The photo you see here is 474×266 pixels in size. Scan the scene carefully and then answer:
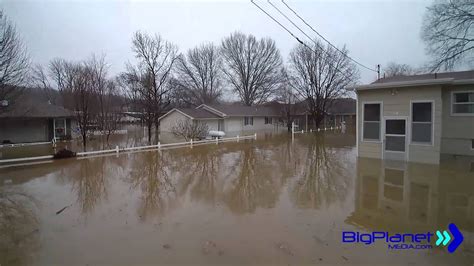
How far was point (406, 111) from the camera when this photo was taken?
11.0 metres

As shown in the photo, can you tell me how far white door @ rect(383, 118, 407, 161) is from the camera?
11.2 meters

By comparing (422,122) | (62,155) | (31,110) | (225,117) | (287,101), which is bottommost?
(62,155)

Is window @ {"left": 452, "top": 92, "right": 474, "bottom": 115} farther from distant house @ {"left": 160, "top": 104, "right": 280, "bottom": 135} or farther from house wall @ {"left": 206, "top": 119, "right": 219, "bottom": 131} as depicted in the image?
house wall @ {"left": 206, "top": 119, "right": 219, "bottom": 131}

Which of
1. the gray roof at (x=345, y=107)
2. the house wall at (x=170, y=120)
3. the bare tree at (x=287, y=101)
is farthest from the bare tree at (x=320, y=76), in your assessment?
the house wall at (x=170, y=120)

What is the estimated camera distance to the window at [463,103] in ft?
36.7

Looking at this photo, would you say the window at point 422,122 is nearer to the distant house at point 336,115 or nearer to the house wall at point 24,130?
the house wall at point 24,130

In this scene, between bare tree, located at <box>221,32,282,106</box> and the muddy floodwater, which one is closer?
Answer: the muddy floodwater

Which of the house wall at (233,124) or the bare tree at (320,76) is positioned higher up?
the bare tree at (320,76)

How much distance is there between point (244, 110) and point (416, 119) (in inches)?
1017

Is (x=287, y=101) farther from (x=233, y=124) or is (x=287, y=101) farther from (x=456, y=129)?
A: (x=456, y=129)

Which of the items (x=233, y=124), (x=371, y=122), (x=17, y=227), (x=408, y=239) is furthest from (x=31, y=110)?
(x=408, y=239)

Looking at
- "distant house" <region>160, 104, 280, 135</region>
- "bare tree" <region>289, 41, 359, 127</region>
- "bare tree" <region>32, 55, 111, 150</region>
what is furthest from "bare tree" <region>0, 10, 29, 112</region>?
"bare tree" <region>289, 41, 359, 127</region>

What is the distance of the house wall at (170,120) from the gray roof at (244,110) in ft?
15.5

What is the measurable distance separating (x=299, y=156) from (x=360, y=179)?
5363 mm
